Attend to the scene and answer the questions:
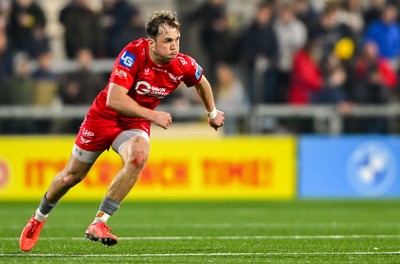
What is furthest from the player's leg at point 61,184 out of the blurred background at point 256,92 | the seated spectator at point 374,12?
the seated spectator at point 374,12

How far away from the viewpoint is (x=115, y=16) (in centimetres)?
2012

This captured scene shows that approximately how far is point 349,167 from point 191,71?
32.4ft

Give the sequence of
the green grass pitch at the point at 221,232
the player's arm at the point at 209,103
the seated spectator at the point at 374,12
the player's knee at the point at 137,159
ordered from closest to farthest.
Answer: the green grass pitch at the point at 221,232 < the player's knee at the point at 137,159 < the player's arm at the point at 209,103 < the seated spectator at the point at 374,12

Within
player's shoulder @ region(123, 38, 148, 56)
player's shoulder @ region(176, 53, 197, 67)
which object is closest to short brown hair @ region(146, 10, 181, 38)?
player's shoulder @ region(123, 38, 148, 56)

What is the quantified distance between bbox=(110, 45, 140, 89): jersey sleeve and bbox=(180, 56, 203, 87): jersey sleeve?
531 millimetres

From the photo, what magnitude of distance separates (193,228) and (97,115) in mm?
3564

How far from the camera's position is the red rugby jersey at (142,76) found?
30.9 feet

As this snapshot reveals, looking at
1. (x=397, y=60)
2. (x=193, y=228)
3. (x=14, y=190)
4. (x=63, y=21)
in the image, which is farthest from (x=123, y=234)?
(x=397, y=60)

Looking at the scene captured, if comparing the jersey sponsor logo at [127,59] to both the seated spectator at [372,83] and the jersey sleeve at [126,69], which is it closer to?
the jersey sleeve at [126,69]

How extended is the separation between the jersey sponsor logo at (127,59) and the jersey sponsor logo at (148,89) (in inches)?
9.9

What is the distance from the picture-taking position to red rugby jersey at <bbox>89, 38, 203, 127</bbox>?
30.9 feet

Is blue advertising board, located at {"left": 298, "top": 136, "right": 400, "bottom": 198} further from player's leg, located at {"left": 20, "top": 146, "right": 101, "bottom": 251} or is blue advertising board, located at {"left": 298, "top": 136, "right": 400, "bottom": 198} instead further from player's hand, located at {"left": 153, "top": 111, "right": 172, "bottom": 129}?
player's hand, located at {"left": 153, "top": 111, "right": 172, "bottom": 129}

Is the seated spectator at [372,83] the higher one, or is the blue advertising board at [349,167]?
the seated spectator at [372,83]

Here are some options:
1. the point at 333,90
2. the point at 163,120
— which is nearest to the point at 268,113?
the point at 333,90
